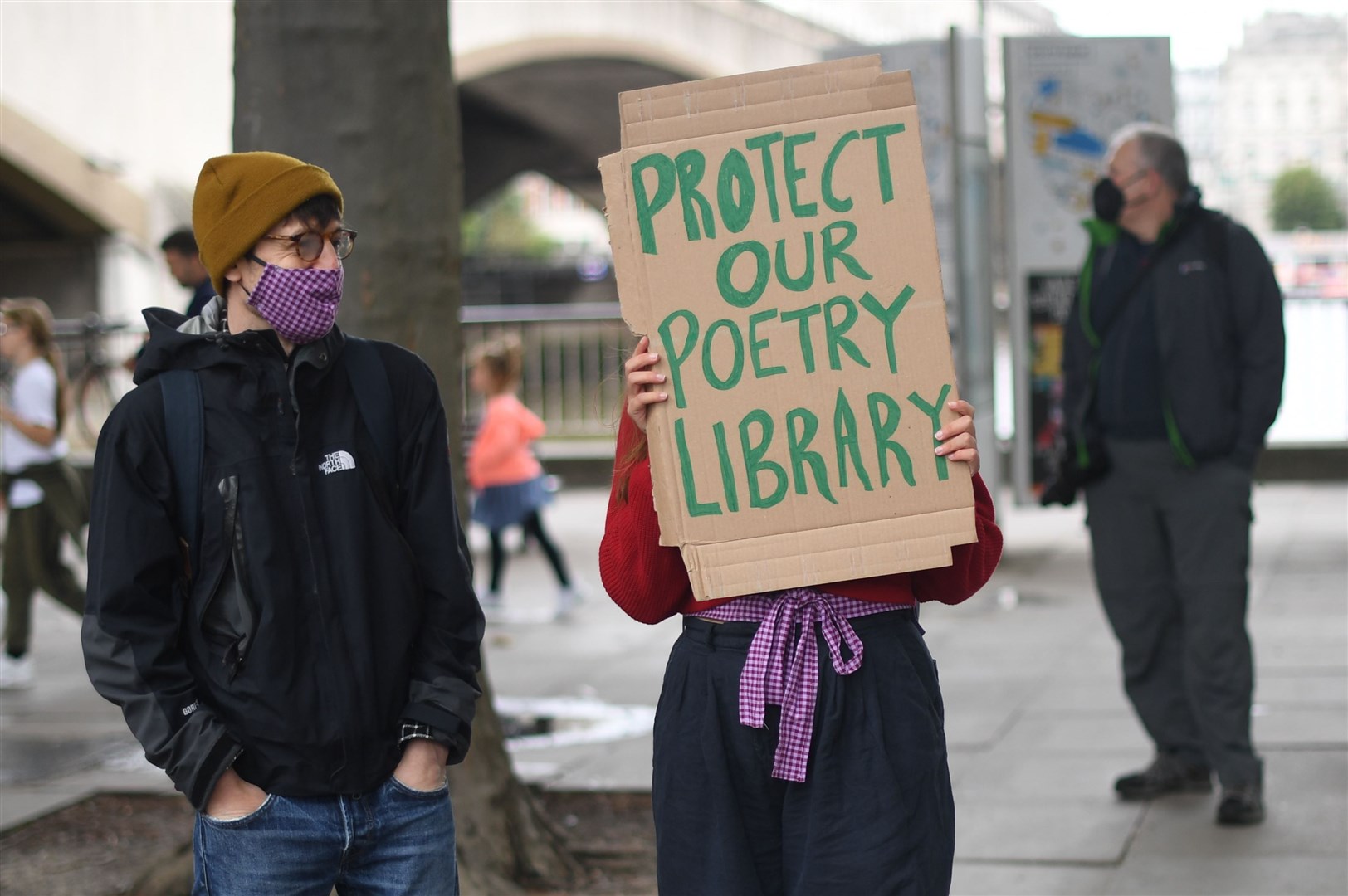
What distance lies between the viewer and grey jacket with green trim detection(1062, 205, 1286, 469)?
534 centimetres

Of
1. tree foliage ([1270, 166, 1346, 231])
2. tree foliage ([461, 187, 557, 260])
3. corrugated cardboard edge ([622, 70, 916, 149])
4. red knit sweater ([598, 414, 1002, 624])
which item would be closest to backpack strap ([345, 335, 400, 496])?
red knit sweater ([598, 414, 1002, 624])

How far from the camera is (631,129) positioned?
9.00ft

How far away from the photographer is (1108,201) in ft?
18.3

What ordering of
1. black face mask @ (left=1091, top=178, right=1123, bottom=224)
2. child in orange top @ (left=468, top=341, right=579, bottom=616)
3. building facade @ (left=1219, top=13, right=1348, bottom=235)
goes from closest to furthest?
black face mask @ (left=1091, top=178, right=1123, bottom=224) < child in orange top @ (left=468, top=341, right=579, bottom=616) < building facade @ (left=1219, top=13, right=1348, bottom=235)

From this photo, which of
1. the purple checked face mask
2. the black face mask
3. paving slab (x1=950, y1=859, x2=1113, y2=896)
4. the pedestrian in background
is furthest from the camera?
the pedestrian in background

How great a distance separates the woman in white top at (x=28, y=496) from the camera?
27.9 feet

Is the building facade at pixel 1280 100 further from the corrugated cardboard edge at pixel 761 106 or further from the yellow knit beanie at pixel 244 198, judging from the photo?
the yellow knit beanie at pixel 244 198

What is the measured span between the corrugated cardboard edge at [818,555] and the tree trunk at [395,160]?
2.42 m

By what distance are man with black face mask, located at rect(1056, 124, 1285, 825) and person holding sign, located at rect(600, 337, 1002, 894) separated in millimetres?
2703

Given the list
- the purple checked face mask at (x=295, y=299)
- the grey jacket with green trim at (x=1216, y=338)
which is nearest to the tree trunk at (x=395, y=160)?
the purple checked face mask at (x=295, y=299)

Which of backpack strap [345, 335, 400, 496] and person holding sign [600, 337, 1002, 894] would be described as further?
backpack strap [345, 335, 400, 496]

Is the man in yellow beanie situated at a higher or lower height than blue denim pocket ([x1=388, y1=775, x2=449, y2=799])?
higher

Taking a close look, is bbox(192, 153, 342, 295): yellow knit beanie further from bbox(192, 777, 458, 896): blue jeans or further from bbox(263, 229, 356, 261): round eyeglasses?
bbox(192, 777, 458, 896): blue jeans

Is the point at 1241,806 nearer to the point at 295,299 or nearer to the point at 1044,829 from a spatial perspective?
the point at 1044,829
